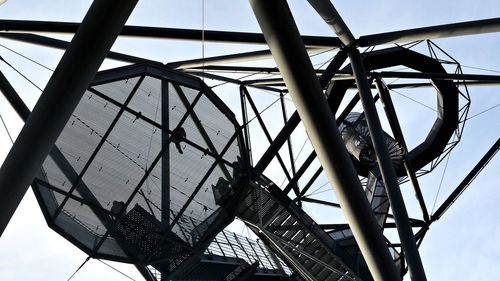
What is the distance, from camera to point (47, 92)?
28.1 feet

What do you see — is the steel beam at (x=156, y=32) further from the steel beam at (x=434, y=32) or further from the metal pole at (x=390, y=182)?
the steel beam at (x=434, y=32)

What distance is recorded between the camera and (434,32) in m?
17.4

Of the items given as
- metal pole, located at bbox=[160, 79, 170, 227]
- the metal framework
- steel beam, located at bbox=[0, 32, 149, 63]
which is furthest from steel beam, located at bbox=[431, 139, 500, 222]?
steel beam, located at bbox=[0, 32, 149, 63]

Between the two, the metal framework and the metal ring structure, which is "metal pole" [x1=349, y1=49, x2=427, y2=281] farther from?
the metal ring structure

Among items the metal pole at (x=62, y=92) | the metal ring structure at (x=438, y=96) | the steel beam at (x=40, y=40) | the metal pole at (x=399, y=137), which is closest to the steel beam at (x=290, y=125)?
the steel beam at (x=40, y=40)

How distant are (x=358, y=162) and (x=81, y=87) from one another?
1928 cm

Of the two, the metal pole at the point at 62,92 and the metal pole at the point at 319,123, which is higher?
the metal pole at the point at 319,123

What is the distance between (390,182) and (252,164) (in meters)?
5.06

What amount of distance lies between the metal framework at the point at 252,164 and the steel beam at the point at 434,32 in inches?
1.4

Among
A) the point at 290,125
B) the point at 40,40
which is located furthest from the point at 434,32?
the point at 40,40

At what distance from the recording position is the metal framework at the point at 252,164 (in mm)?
11117

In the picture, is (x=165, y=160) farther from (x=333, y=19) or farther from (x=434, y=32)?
(x=434, y=32)

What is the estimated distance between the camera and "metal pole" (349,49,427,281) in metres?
14.3

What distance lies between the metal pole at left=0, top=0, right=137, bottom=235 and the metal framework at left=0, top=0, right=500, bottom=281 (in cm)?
7
